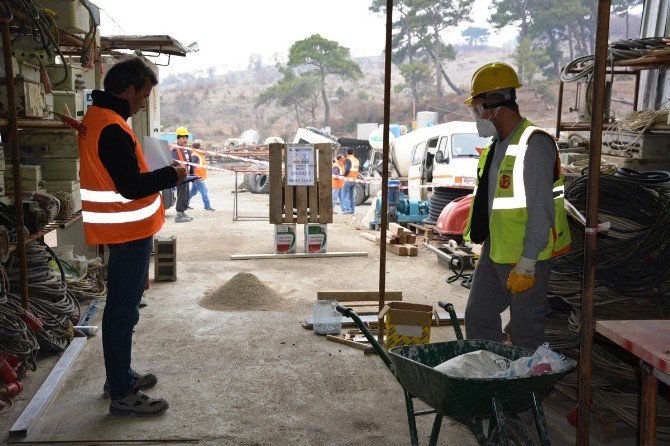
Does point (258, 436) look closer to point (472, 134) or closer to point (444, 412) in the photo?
point (444, 412)

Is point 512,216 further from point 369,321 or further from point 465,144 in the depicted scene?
point 465,144

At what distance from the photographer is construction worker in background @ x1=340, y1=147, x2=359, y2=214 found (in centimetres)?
1647

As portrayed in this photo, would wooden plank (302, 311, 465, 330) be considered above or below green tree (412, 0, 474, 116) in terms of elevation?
below

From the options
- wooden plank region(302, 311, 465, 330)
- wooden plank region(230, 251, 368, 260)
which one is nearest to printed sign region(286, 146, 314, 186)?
wooden plank region(230, 251, 368, 260)

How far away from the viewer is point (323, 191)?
9.61m

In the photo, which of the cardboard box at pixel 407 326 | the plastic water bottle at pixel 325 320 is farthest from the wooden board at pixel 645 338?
the plastic water bottle at pixel 325 320

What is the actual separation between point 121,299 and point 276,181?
18.2 ft

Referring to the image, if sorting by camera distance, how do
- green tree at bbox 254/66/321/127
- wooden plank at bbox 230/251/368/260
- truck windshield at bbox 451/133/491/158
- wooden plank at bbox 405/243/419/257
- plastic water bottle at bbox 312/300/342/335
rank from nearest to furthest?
plastic water bottle at bbox 312/300/342/335, wooden plank at bbox 230/251/368/260, wooden plank at bbox 405/243/419/257, truck windshield at bbox 451/133/491/158, green tree at bbox 254/66/321/127

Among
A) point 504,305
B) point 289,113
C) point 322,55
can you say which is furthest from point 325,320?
point 289,113

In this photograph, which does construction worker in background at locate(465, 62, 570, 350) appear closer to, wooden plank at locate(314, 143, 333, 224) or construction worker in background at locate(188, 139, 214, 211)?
wooden plank at locate(314, 143, 333, 224)

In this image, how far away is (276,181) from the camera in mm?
9539

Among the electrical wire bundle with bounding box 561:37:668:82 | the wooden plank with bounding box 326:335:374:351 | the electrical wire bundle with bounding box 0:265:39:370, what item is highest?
the electrical wire bundle with bounding box 561:37:668:82

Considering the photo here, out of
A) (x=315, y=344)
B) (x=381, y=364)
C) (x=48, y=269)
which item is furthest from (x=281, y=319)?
(x=48, y=269)

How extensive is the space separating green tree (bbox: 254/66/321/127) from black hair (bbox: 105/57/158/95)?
46191 mm
